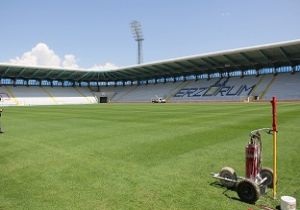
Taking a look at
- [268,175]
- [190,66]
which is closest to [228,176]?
[268,175]

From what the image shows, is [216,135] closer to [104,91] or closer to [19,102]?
[19,102]

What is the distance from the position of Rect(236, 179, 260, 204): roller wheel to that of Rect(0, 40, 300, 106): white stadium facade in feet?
181

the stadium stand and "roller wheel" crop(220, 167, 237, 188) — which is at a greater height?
the stadium stand

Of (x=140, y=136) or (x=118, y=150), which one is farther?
(x=140, y=136)

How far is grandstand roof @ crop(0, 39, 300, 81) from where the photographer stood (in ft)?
204

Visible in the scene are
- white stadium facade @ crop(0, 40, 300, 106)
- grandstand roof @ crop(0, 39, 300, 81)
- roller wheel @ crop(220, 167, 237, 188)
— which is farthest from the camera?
white stadium facade @ crop(0, 40, 300, 106)

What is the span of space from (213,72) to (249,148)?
79.1m

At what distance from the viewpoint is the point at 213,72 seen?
8356 cm

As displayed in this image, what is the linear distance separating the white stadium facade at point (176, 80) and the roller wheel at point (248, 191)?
181ft

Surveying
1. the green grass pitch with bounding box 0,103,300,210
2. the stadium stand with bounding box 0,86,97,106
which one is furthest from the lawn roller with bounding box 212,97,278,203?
the stadium stand with bounding box 0,86,97,106

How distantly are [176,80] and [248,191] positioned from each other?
88.2 metres

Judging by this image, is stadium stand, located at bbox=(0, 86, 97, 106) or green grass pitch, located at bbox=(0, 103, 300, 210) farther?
stadium stand, located at bbox=(0, 86, 97, 106)

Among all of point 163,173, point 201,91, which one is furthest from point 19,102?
point 163,173

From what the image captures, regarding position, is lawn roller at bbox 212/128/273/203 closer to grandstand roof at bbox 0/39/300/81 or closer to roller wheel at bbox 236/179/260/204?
roller wheel at bbox 236/179/260/204
